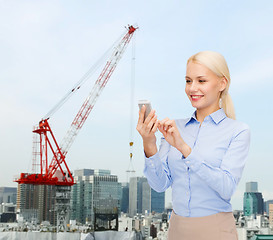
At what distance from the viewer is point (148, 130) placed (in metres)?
1.04

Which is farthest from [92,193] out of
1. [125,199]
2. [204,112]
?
[204,112]

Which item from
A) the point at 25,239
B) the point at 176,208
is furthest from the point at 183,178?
the point at 25,239

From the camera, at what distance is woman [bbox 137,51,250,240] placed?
39.3 inches

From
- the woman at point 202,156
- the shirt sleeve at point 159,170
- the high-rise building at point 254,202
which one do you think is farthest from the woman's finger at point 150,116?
the high-rise building at point 254,202

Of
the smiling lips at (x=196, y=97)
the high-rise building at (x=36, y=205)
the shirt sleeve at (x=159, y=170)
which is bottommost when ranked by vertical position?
the high-rise building at (x=36, y=205)

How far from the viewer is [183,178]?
1.06 metres

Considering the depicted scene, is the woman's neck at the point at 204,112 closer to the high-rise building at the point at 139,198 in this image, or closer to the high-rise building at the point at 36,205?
the high-rise building at the point at 139,198

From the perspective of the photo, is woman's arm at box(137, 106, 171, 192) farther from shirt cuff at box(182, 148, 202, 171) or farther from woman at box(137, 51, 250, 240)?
shirt cuff at box(182, 148, 202, 171)

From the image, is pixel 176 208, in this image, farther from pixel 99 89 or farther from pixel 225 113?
pixel 99 89

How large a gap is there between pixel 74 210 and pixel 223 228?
181ft

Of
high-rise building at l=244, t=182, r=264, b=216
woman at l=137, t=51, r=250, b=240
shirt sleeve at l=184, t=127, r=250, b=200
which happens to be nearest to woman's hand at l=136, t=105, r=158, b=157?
woman at l=137, t=51, r=250, b=240

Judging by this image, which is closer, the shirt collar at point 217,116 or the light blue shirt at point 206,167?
the light blue shirt at point 206,167

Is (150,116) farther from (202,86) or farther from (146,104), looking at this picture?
(202,86)

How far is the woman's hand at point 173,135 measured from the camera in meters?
0.98
